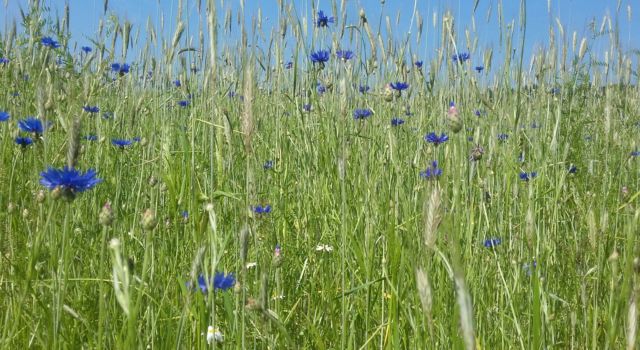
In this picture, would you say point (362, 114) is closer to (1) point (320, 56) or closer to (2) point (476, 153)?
(1) point (320, 56)

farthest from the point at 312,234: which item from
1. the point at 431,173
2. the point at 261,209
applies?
the point at 431,173

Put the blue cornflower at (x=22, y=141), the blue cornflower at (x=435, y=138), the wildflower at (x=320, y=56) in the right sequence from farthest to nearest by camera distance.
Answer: the wildflower at (x=320, y=56) → the blue cornflower at (x=435, y=138) → the blue cornflower at (x=22, y=141)

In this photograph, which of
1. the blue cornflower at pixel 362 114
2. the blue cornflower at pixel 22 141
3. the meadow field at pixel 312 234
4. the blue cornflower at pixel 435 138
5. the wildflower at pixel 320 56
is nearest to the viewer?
the meadow field at pixel 312 234

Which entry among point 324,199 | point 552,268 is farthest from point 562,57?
point 324,199

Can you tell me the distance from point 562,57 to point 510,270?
79 centimetres

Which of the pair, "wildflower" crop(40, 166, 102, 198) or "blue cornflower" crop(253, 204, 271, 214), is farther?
"blue cornflower" crop(253, 204, 271, 214)

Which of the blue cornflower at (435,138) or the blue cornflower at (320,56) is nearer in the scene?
the blue cornflower at (435,138)

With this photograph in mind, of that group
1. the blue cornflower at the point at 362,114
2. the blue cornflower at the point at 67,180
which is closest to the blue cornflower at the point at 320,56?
the blue cornflower at the point at 362,114

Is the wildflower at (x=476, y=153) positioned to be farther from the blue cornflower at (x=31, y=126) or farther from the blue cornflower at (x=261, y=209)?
the blue cornflower at (x=31, y=126)

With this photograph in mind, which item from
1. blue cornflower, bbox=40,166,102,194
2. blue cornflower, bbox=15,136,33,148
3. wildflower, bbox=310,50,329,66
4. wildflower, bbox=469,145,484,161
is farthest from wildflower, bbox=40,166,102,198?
wildflower, bbox=310,50,329,66

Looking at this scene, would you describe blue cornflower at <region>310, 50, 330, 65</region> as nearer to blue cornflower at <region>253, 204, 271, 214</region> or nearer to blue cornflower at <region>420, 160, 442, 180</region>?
blue cornflower at <region>420, 160, 442, 180</region>

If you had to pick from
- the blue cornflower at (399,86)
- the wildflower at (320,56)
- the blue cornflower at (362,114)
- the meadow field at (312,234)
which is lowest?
the meadow field at (312,234)

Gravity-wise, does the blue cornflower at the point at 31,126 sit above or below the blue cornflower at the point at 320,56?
below

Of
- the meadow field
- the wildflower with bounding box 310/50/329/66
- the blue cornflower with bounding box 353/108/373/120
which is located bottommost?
the meadow field
